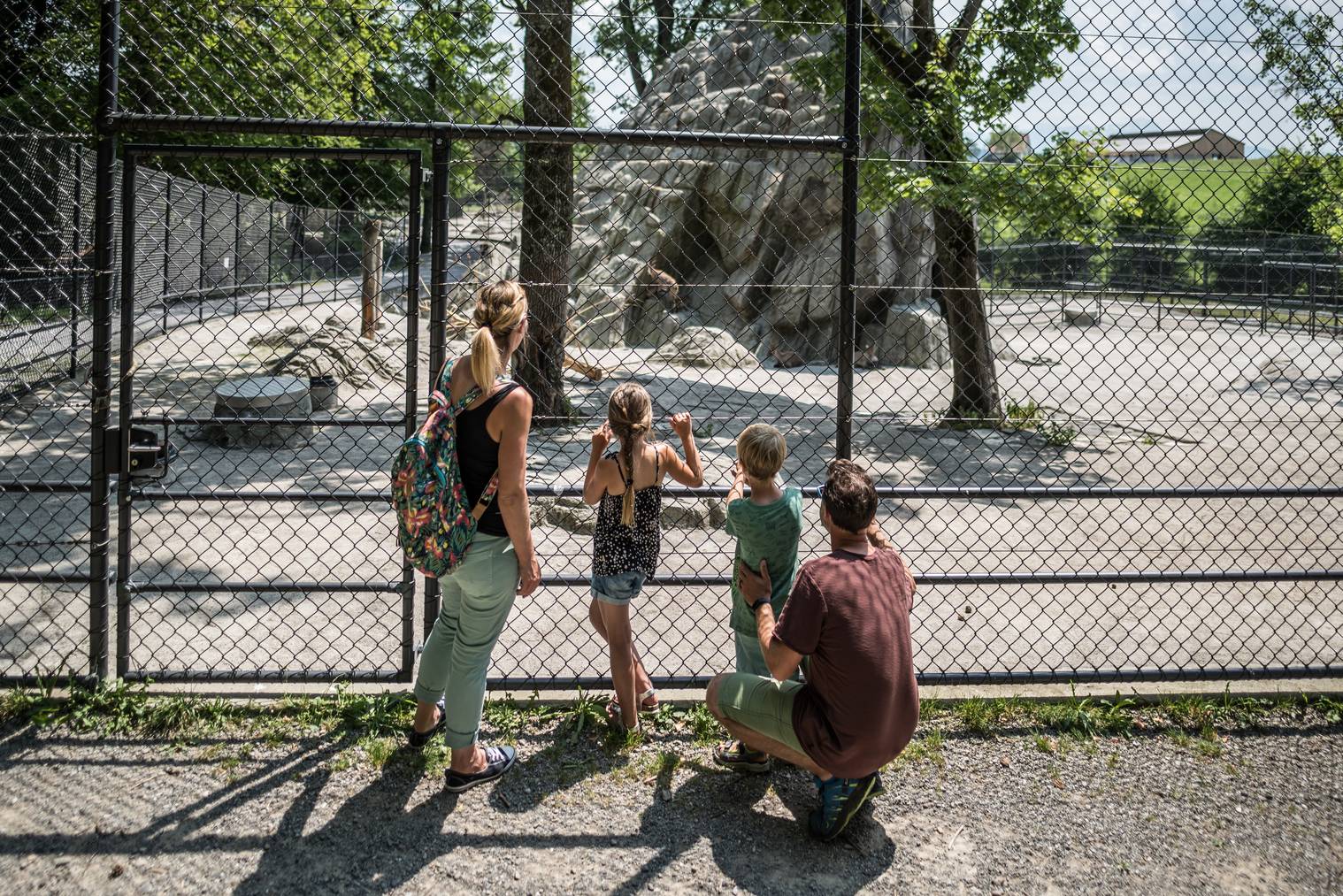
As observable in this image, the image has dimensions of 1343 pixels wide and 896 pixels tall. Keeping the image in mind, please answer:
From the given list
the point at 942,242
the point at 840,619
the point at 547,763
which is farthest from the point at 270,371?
the point at 840,619

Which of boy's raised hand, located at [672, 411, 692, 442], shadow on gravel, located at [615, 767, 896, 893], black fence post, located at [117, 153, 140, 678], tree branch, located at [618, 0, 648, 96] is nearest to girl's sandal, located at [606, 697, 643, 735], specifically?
shadow on gravel, located at [615, 767, 896, 893]

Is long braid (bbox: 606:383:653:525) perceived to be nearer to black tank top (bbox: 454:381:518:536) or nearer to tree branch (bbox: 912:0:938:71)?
black tank top (bbox: 454:381:518:536)

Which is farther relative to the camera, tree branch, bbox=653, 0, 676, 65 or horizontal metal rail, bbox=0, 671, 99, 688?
tree branch, bbox=653, 0, 676, 65

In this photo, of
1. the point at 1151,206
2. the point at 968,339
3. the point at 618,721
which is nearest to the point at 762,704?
the point at 618,721

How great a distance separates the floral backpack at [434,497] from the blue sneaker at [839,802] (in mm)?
1316

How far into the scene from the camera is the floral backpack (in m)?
3.02

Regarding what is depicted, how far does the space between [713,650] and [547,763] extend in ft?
4.77

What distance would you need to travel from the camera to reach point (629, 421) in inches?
131

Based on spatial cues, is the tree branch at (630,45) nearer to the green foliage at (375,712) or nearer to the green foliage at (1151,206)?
the green foliage at (1151,206)

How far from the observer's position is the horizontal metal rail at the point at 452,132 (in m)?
3.43

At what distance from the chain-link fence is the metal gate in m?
0.03

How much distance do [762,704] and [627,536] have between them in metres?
0.73

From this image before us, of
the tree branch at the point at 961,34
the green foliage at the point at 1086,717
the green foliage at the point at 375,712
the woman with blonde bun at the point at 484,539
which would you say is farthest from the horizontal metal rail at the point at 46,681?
the tree branch at the point at 961,34

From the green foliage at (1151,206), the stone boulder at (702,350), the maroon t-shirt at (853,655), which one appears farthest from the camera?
the stone boulder at (702,350)
